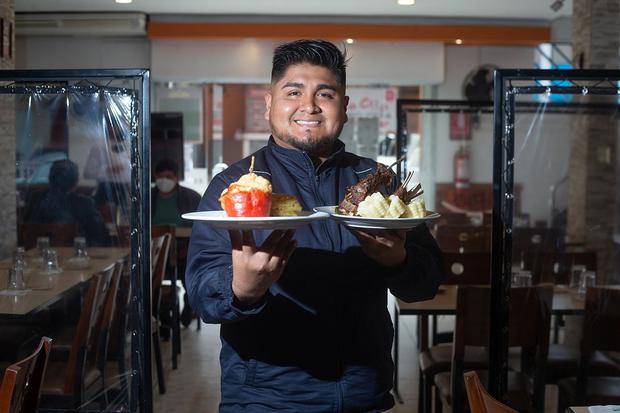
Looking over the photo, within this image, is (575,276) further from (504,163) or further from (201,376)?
(201,376)

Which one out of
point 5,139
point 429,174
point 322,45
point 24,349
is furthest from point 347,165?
point 429,174

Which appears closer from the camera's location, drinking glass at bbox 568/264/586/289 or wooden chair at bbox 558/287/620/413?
wooden chair at bbox 558/287/620/413

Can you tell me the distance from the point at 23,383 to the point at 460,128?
821 centimetres

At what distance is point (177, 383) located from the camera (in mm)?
4613

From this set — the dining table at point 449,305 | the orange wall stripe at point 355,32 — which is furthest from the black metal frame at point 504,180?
the orange wall stripe at point 355,32

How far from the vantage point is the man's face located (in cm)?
167

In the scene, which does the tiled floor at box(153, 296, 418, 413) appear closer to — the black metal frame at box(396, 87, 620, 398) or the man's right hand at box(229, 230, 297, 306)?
the black metal frame at box(396, 87, 620, 398)

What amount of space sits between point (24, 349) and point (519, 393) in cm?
227

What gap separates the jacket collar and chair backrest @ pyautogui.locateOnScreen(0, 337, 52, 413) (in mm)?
812

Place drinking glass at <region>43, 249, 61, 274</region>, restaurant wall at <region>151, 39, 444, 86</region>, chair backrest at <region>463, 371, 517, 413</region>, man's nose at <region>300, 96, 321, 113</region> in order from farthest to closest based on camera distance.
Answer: restaurant wall at <region>151, 39, 444, 86</region>, drinking glass at <region>43, 249, 61, 274</region>, man's nose at <region>300, 96, 321, 113</region>, chair backrest at <region>463, 371, 517, 413</region>

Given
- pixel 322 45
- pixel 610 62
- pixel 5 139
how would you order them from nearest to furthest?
1. pixel 322 45
2. pixel 5 139
3. pixel 610 62

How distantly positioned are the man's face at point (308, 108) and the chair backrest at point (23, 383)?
85cm

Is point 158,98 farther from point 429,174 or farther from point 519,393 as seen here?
point 519,393

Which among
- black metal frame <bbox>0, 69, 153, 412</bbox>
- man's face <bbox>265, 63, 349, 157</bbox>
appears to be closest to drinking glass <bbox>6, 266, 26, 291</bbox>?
black metal frame <bbox>0, 69, 153, 412</bbox>
